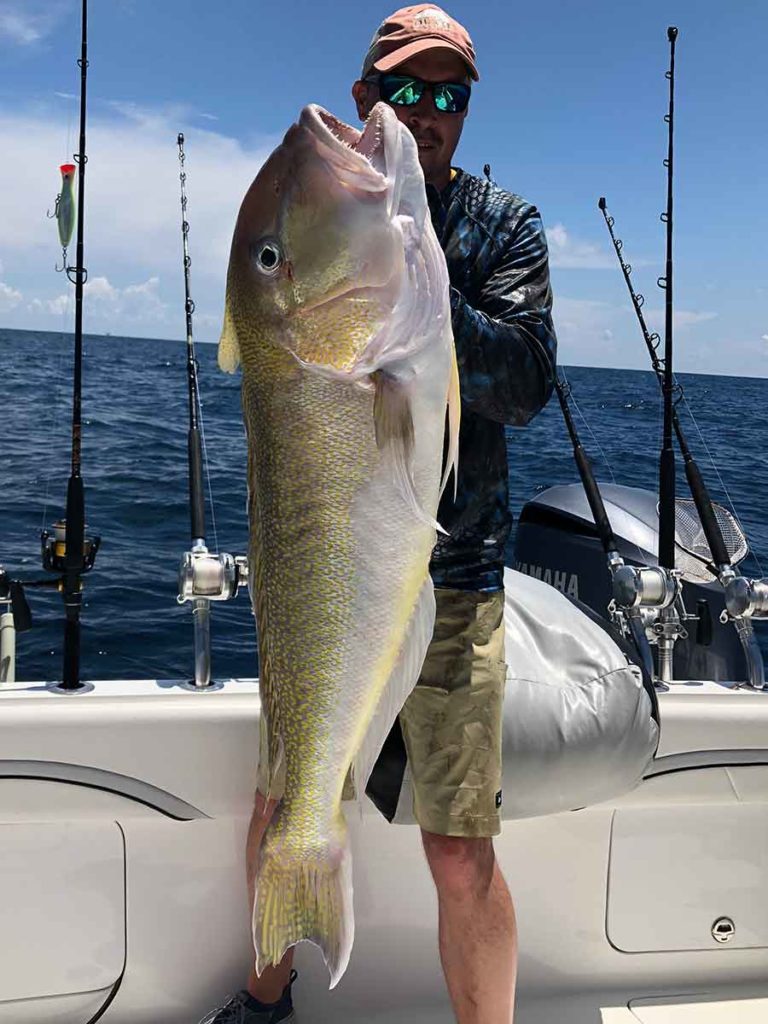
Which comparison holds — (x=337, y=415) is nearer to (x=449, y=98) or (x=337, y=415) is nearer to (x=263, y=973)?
(x=449, y=98)

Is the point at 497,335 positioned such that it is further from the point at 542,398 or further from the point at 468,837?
the point at 468,837

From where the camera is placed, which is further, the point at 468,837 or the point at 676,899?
the point at 676,899

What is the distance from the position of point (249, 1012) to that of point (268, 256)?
199 centimetres

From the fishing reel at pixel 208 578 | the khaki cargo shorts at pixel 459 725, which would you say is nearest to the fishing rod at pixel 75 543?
the fishing reel at pixel 208 578

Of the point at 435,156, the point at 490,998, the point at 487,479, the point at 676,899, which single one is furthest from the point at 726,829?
the point at 435,156

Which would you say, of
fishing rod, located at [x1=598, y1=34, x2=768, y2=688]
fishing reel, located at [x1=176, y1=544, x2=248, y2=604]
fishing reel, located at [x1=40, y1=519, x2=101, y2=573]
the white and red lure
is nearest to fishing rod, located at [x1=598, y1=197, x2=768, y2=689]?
fishing rod, located at [x1=598, y1=34, x2=768, y2=688]

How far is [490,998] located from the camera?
2133 millimetres

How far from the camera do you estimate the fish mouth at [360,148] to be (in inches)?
55.9

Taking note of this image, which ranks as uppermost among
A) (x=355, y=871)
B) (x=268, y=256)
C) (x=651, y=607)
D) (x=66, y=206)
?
(x=66, y=206)

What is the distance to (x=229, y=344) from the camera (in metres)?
1.55

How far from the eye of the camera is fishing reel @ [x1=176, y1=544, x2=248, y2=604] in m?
2.56

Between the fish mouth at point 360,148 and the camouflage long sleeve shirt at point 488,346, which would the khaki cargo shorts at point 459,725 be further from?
the fish mouth at point 360,148

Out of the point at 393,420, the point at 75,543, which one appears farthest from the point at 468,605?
the point at 75,543

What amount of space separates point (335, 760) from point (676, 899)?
5.47ft
